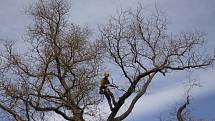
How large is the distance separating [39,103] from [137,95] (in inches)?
161

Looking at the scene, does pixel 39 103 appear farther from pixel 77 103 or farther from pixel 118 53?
pixel 118 53

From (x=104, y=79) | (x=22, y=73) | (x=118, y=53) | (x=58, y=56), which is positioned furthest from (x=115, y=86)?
(x=22, y=73)

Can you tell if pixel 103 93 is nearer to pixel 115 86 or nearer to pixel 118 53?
pixel 115 86

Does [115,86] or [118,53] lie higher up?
[118,53]

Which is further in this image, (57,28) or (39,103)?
(57,28)

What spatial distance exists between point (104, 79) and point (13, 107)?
3660 millimetres

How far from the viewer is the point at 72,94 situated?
17.8 metres

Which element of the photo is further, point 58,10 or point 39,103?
point 58,10

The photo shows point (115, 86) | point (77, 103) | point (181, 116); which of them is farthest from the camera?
point (181, 116)

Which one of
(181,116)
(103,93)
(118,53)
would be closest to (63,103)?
(103,93)

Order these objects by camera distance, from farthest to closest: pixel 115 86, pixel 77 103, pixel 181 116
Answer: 1. pixel 181 116
2. pixel 77 103
3. pixel 115 86

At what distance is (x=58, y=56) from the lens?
1758 cm

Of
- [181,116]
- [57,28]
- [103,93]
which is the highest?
[57,28]

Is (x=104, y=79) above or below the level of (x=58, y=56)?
below
